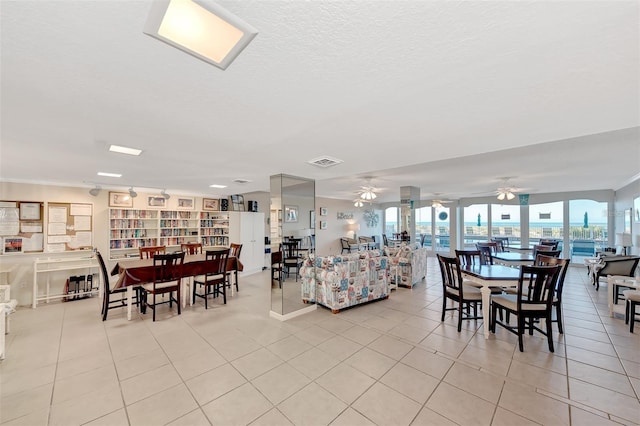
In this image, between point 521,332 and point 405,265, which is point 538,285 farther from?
point 405,265

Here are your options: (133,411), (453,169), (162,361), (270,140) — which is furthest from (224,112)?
(453,169)

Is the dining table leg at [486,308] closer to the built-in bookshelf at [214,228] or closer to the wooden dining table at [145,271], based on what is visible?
the wooden dining table at [145,271]

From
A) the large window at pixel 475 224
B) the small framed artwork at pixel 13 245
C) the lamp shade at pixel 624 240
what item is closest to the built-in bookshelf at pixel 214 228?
the small framed artwork at pixel 13 245

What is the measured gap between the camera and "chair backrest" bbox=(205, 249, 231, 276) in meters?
4.98

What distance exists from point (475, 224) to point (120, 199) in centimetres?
1196

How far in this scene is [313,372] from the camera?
8.62 ft

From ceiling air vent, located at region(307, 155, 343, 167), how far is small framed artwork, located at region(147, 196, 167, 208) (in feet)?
16.7

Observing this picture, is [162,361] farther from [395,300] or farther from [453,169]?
[453,169]

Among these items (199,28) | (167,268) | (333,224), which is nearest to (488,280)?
(199,28)

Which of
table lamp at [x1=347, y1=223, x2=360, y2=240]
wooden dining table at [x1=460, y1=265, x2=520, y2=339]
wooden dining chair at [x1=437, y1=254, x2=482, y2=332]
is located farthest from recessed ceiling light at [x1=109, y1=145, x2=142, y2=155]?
table lamp at [x1=347, y1=223, x2=360, y2=240]

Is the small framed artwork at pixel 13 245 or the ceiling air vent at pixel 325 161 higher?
the ceiling air vent at pixel 325 161

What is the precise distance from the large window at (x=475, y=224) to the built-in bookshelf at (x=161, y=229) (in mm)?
9303

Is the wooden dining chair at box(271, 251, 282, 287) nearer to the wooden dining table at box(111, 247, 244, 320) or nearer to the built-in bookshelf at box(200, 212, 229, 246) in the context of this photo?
the wooden dining table at box(111, 247, 244, 320)

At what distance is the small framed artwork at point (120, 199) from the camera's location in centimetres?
593
